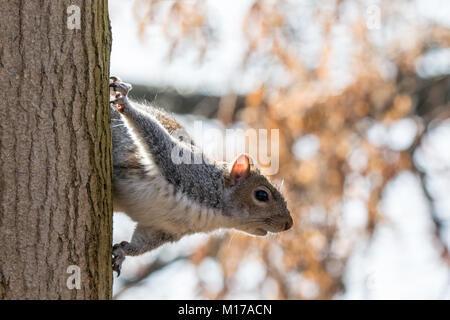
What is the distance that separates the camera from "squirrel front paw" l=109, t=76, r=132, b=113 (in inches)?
138

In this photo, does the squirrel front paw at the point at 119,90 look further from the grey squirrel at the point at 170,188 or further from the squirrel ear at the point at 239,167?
the squirrel ear at the point at 239,167

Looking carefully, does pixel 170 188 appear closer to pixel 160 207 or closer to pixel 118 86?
pixel 160 207

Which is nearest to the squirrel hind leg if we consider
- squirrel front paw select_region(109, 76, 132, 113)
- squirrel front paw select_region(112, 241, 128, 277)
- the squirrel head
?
squirrel front paw select_region(112, 241, 128, 277)

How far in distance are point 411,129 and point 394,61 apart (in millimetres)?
677

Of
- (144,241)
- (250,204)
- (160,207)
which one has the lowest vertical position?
(144,241)

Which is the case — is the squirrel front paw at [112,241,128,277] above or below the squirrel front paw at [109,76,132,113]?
below

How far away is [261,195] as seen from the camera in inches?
180

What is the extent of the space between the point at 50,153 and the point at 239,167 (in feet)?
6.25

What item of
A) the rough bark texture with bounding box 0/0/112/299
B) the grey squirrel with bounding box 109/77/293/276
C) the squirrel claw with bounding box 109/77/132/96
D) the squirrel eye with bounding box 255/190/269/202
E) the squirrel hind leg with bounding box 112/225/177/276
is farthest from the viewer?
the squirrel eye with bounding box 255/190/269/202

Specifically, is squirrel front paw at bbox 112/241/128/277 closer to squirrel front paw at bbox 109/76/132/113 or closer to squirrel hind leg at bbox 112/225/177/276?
squirrel hind leg at bbox 112/225/177/276

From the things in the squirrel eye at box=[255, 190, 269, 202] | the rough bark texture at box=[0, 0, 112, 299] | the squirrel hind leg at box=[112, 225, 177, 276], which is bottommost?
the squirrel hind leg at box=[112, 225, 177, 276]

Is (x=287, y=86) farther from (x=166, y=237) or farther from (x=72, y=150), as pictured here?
(x=72, y=150)

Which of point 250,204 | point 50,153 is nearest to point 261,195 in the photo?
point 250,204
